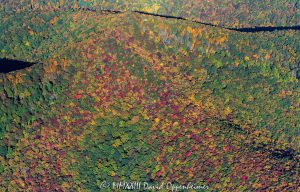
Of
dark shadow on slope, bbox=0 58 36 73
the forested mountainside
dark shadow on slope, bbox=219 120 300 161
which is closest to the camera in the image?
the forested mountainside

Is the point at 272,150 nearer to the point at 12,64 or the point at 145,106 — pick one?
the point at 145,106

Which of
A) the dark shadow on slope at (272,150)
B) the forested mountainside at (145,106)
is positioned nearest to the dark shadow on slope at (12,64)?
the forested mountainside at (145,106)

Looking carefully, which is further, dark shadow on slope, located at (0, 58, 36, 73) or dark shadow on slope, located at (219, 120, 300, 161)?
dark shadow on slope, located at (0, 58, 36, 73)

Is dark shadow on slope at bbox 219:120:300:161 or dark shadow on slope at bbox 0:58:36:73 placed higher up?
dark shadow on slope at bbox 0:58:36:73

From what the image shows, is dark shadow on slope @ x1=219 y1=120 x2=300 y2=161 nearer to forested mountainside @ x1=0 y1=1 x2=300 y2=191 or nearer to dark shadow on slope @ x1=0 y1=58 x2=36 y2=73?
forested mountainside @ x1=0 y1=1 x2=300 y2=191

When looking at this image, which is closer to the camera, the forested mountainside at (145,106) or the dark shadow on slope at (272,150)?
the forested mountainside at (145,106)

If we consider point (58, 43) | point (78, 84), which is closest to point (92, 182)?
point (78, 84)

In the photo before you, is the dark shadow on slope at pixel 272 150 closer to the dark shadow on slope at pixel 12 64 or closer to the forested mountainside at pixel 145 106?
the forested mountainside at pixel 145 106

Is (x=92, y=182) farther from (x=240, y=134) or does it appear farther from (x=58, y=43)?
(x=58, y=43)

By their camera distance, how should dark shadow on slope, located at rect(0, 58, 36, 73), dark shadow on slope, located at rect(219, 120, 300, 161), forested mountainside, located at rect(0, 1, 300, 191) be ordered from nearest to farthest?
1. forested mountainside, located at rect(0, 1, 300, 191)
2. dark shadow on slope, located at rect(219, 120, 300, 161)
3. dark shadow on slope, located at rect(0, 58, 36, 73)

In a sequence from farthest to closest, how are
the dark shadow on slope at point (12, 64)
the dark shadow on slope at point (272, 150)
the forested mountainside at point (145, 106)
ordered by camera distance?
the dark shadow on slope at point (12, 64) → the dark shadow on slope at point (272, 150) → the forested mountainside at point (145, 106)

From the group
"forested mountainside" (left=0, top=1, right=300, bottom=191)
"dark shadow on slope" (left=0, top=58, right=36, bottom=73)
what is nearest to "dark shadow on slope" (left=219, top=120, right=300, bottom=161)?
"forested mountainside" (left=0, top=1, right=300, bottom=191)
